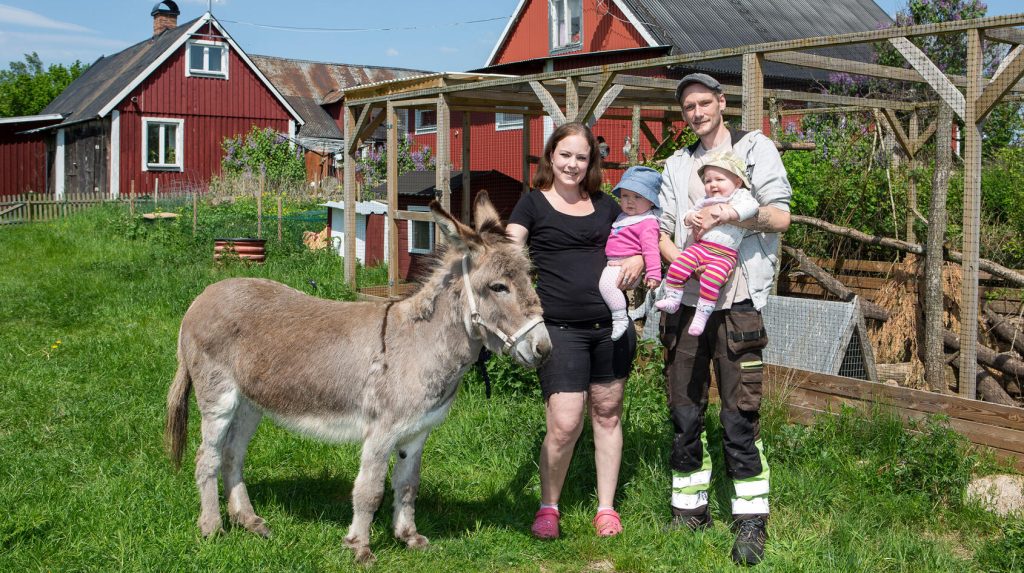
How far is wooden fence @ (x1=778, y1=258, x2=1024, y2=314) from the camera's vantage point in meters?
8.06

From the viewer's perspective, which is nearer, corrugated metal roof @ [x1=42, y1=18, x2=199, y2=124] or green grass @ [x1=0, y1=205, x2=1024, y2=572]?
green grass @ [x1=0, y1=205, x2=1024, y2=572]

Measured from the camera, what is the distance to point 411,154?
89.8 feet

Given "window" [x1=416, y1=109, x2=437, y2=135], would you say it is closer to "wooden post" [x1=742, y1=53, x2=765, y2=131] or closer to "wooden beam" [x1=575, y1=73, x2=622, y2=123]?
"wooden beam" [x1=575, y1=73, x2=622, y2=123]

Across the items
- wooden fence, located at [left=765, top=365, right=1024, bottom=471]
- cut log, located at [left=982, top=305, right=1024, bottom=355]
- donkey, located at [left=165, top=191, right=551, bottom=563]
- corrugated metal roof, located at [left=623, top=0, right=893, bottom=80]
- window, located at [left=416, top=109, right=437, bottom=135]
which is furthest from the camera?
window, located at [left=416, top=109, right=437, bottom=135]

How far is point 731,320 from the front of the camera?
3939 mm

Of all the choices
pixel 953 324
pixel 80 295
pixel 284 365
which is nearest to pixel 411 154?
pixel 80 295

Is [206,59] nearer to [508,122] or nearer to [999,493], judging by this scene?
[508,122]

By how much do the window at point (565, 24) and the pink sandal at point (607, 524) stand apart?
2162cm

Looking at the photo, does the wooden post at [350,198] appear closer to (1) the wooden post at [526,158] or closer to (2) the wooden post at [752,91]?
(1) the wooden post at [526,158]

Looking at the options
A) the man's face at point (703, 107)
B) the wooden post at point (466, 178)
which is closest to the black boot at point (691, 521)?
the man's face at point (703, 107)

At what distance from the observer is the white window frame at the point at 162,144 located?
2916 centimetres

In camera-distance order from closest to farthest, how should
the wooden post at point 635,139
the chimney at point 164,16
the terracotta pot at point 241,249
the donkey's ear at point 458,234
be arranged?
the donkey's ear at point 458,234 < the wooden post at point 635,139 < the terracotta pot at point 241,249 < the chimney at point 164,16

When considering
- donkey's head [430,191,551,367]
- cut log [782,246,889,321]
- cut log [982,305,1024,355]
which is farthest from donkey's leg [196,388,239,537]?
cut log [982,305,1024,355]

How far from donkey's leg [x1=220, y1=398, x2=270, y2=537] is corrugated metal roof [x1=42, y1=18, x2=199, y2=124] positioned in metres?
27.3
